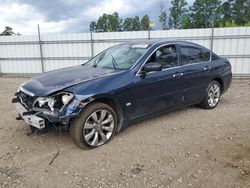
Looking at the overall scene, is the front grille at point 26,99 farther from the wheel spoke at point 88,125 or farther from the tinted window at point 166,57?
the tinted window at point 166,57

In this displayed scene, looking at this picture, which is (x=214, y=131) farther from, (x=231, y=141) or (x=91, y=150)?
(x=91, y=150)

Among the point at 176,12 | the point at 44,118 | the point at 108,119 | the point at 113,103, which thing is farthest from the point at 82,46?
the point at 176,12

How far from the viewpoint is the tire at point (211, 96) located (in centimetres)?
511

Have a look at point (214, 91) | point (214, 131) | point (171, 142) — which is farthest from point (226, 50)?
point (171, 142)

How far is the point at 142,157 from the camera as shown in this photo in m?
3.16

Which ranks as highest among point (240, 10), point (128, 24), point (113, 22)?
point (240, 10)

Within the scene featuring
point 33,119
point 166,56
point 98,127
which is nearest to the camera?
point 33,119

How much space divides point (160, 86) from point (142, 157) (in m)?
1.36

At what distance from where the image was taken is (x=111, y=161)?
3.08 metres

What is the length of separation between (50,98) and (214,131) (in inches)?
110

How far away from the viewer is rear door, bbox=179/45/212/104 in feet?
14.9

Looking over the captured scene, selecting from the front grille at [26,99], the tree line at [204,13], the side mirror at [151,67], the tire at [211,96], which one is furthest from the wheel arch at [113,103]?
the tree line at [204,13]

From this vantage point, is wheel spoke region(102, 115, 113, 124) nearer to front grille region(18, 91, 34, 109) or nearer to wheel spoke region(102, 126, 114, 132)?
wheel spoke region(102, 126, 114, 132)

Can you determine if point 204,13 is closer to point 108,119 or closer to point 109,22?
point 109,22
